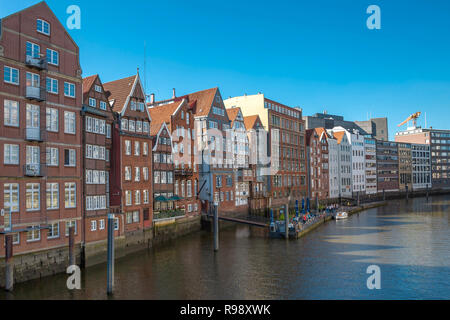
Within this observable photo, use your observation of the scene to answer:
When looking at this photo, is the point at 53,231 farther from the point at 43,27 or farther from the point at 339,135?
the point at 339,135

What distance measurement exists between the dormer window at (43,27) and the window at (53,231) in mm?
15928

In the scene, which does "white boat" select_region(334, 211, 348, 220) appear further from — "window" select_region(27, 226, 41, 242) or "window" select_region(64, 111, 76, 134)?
"window" select_region(27, 226, 41, 242)

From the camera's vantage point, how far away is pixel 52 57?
33188mm

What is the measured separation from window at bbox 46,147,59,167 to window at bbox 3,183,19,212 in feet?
11.2

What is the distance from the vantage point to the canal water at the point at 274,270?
2775 cm

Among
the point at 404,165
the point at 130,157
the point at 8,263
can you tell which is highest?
the point at 404,165

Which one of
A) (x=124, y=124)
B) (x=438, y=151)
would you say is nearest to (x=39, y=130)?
(x=124, y=124)

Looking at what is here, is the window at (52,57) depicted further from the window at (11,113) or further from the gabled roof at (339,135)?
the gabled roof at (339,135)

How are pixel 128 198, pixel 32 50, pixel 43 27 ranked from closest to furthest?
pixel 32 50, pixel 43 27, pixel 128 198

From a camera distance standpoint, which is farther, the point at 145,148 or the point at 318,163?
the point at 318,163

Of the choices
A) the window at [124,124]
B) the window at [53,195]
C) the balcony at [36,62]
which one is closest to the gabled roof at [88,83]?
the window at [124,124]

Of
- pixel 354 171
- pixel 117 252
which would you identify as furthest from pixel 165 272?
pixel 354 171

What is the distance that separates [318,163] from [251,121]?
32.3 m
